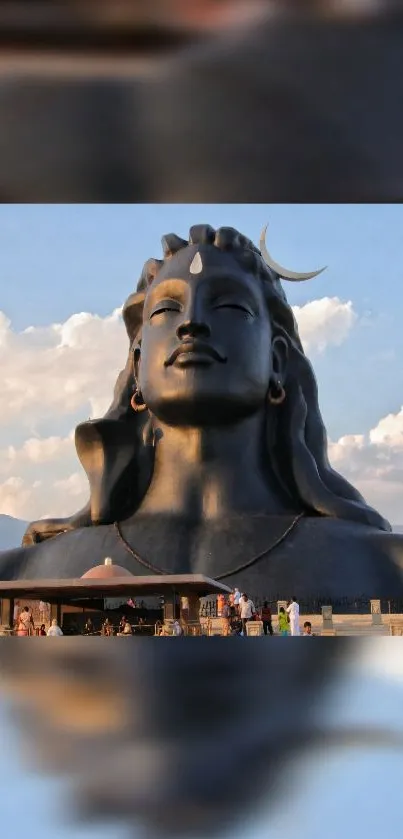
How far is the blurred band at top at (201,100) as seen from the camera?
1236mm

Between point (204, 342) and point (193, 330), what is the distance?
9.4 inches

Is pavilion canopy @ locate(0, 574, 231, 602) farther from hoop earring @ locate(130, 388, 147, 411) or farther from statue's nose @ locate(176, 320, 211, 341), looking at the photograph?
hoop earring @ locate(130, 388, 147, 411)

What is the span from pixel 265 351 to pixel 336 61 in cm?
1308

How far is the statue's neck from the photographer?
1391cm

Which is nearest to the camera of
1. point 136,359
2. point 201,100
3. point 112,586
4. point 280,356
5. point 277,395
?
point 201,100

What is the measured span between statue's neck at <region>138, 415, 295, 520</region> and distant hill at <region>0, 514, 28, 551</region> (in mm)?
114130

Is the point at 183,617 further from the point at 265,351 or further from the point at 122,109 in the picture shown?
the point at 122,109

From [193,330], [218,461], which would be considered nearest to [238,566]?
[218,461]

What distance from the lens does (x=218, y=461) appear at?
46.1 ft

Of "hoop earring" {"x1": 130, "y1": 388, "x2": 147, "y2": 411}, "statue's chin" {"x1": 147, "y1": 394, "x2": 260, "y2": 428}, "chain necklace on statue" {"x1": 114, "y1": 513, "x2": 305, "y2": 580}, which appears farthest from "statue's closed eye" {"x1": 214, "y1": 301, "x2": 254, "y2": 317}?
"chain necklace on statue" {"x1": 114, "y1": 513, "x2": 305, "y2": 580}

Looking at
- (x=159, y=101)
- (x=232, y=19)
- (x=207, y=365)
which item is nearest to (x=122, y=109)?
(x=159, y=101)

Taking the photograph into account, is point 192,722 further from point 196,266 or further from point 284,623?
point 196,266

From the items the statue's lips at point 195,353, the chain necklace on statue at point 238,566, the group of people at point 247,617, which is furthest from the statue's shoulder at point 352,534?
the statue's lips at point 195,353

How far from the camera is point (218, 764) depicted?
1.98m
